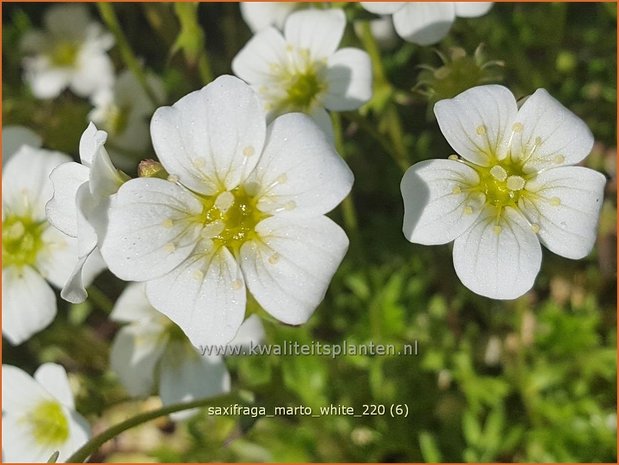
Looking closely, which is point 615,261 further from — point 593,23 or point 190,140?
point 190,140

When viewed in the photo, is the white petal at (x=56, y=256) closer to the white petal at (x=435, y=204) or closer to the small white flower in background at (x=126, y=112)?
the small white flower in background at (x=126, y=112)

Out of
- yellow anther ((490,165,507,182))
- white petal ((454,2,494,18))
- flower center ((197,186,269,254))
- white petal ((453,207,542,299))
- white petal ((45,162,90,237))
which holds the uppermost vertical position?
white petal ((45,162,90,237))

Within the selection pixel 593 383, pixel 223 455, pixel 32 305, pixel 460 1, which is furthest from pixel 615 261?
pixel 32 305

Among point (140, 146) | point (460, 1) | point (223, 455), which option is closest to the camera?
point (460, 1)

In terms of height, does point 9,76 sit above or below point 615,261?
above

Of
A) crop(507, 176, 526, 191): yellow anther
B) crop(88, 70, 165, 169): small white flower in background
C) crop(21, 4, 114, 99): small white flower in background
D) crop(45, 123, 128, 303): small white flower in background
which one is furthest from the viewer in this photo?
crop(21, 4, 114, 99): small white flower in background

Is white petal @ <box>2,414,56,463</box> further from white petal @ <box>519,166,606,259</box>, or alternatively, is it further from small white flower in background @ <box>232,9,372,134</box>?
white petal @ <box>519,166,606,259</box>

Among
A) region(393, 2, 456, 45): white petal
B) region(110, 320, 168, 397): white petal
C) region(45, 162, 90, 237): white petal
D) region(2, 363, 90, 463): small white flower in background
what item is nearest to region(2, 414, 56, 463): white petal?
region(2, 363, 90, 463): small white flower in background

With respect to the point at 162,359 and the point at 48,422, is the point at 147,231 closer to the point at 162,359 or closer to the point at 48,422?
the point at 162,359
